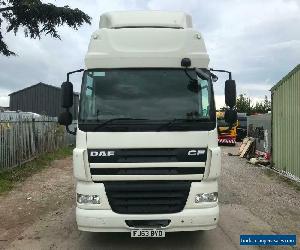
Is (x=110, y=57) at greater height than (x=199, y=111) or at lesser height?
greater

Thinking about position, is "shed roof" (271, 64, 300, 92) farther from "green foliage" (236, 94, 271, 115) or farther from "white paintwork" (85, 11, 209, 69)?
"green foliage" (236, 94, 271, 115)

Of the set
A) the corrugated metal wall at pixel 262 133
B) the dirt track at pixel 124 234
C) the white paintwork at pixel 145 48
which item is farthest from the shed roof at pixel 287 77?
the white paintwork at pixel 145 48

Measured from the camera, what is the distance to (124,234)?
7.86 m

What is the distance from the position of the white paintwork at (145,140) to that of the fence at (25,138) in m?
9.08

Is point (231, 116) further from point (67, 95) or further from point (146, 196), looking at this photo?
point (67, 95)

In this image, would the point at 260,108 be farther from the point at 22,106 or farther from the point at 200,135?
the point at 200,135

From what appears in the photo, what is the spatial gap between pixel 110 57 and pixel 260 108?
258ft

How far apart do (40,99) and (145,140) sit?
36.9m

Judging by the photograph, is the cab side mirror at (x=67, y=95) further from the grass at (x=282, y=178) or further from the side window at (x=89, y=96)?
the grass at (x=282, y=178)

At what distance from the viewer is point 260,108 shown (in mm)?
82938

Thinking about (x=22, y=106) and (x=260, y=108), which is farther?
(x=260, y=108)

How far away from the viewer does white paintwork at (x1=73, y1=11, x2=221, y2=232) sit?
654 cm

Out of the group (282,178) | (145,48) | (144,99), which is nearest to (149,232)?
(144,99)

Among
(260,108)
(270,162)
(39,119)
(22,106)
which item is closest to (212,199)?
(270,162)
